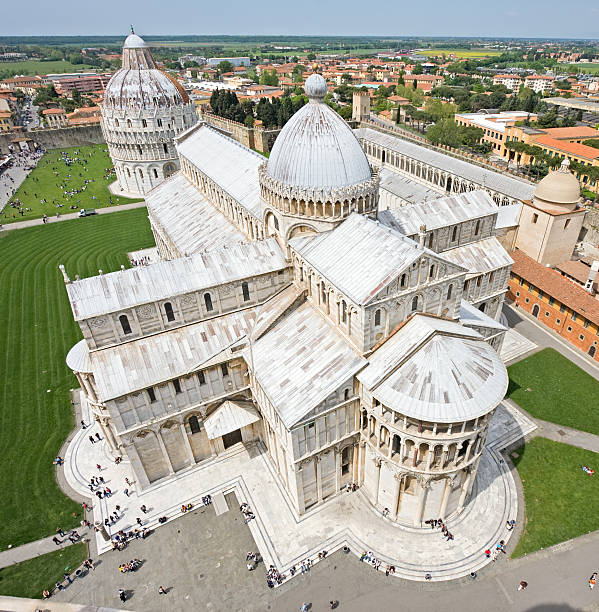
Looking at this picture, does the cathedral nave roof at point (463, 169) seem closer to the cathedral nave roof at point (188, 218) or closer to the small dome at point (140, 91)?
the cathedral nave roof at point (188, 218)

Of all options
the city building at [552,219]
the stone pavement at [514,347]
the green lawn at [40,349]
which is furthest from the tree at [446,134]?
the stone pavement at [514,347]

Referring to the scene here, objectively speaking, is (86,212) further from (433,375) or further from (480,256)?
(433,375)

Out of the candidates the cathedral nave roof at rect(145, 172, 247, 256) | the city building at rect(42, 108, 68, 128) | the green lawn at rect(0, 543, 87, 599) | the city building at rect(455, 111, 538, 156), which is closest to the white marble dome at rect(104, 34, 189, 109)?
the cathedral nave roof at rect(145, 172, 247, 256)

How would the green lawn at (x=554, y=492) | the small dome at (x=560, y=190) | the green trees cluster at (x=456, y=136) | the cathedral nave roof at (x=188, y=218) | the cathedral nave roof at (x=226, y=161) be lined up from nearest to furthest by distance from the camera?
the green lawn at (x=554, y=492) < the cathedral nave roof at (x=226, y=161) < the cathedral nave roof at (x=188, y=218) < the small dome at (x=560, y=190) < the green trees cluster at (x=456, y=136)

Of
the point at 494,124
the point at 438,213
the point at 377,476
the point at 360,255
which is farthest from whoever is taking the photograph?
the point at 494,124

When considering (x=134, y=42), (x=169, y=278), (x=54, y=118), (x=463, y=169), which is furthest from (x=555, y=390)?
(x=54, y=118)

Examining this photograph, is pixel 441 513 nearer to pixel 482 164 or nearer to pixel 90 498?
pixel 90 498
